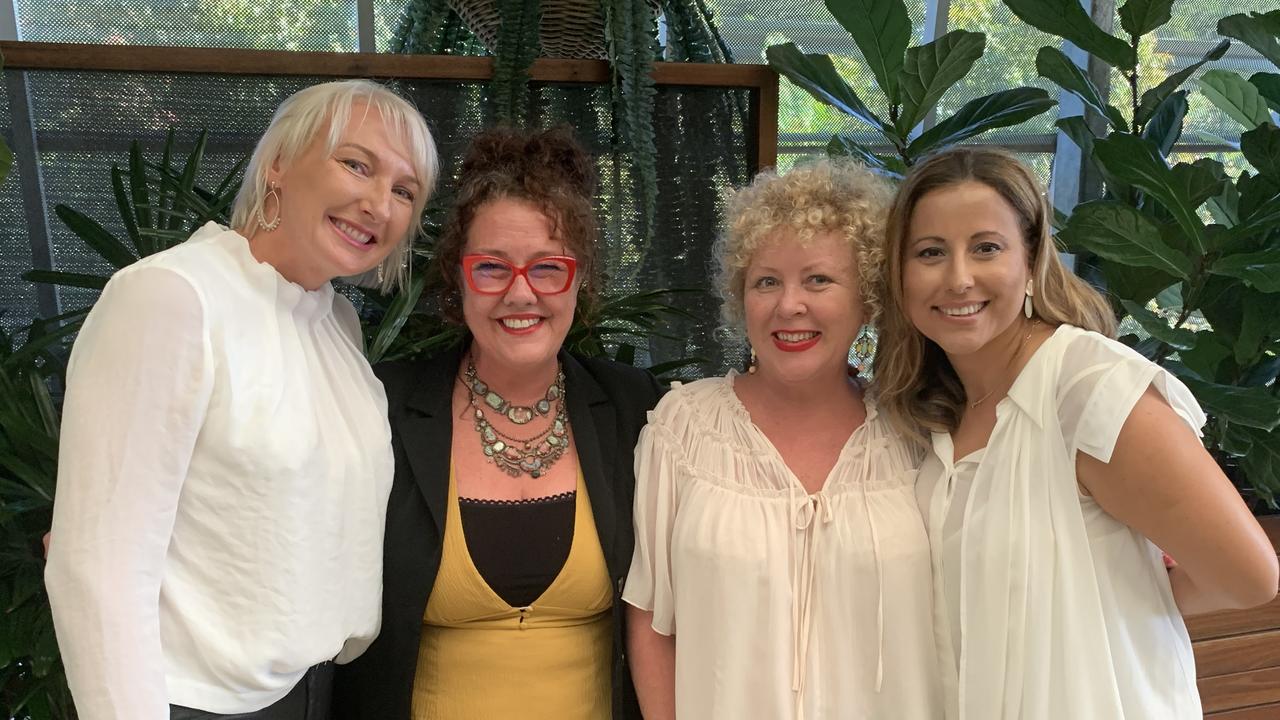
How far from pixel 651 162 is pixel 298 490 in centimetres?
118

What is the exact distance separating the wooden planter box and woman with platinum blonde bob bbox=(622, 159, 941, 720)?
4.72ft

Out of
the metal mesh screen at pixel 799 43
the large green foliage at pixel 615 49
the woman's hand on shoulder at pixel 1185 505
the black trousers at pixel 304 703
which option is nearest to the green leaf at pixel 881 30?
the large green foliage at pixel 615 49

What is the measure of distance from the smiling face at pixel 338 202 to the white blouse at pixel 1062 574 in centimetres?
111

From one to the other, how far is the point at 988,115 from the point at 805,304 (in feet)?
3.21

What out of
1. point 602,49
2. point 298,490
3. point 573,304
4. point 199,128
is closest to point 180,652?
point 298,490

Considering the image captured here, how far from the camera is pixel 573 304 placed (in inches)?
69.1

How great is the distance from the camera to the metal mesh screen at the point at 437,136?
2182mm

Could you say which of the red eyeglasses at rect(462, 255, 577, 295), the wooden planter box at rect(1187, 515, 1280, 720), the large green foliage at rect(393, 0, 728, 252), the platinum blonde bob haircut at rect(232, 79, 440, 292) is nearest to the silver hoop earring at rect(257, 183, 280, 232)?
the platinum blonde bob haircut at rect(232, 79, 440, 292)

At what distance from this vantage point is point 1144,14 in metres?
2.07

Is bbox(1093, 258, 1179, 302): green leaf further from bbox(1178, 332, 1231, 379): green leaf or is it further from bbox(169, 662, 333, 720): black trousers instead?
bbox(169, 662, 333, 720): black trousers

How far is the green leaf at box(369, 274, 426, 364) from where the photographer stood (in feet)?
5.84

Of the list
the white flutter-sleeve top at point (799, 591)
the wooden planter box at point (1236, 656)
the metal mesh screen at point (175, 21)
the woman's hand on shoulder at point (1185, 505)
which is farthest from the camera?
the metal mesh screen at point (175, 21)

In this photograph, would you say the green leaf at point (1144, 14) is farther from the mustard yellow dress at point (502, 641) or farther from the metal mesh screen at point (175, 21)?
the metal mesh screen at point (175, 21)

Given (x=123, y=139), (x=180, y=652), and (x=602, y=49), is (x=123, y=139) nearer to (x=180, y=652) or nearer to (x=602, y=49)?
(x=602, y=49)
